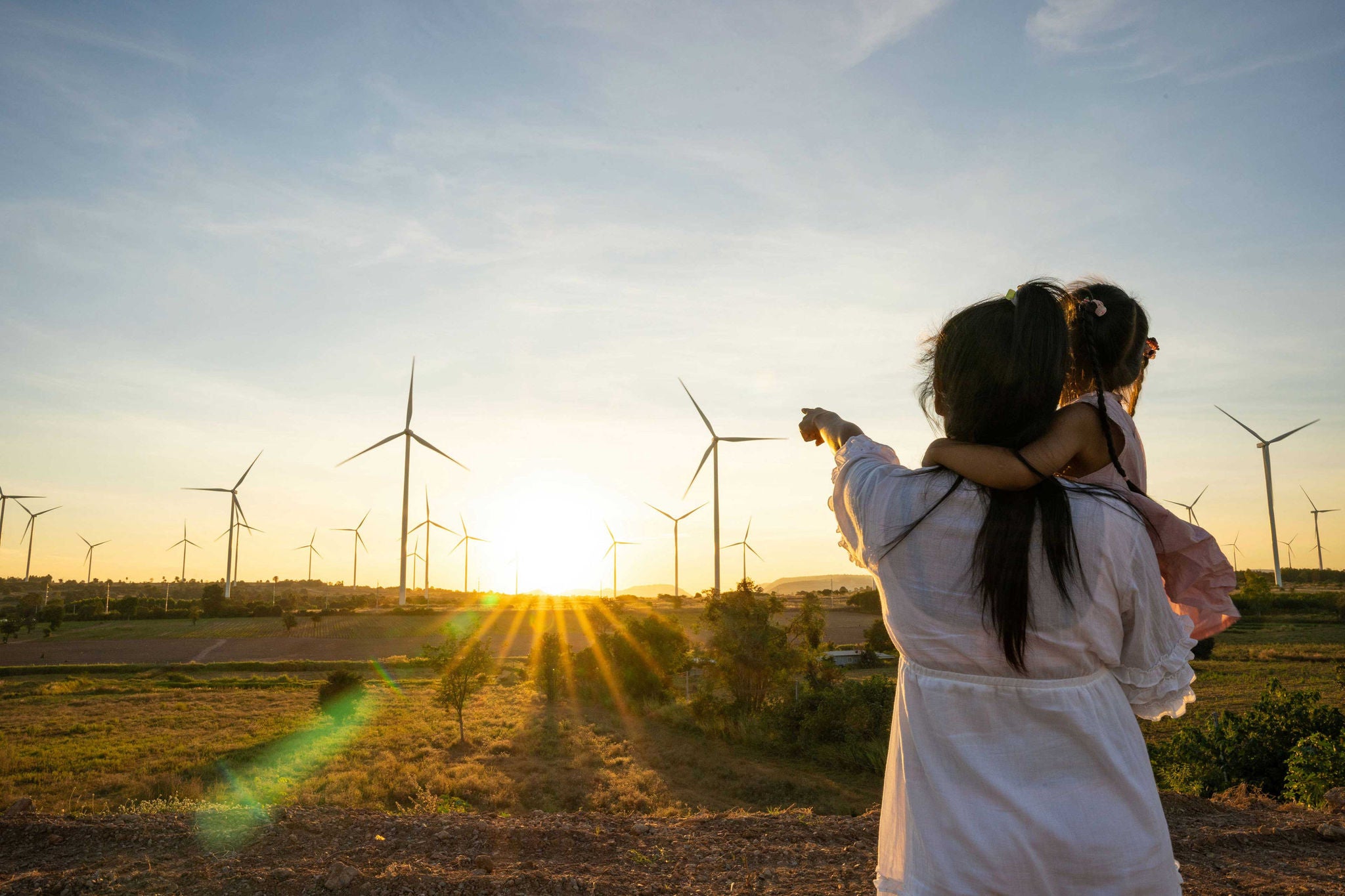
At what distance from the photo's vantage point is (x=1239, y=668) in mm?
39625

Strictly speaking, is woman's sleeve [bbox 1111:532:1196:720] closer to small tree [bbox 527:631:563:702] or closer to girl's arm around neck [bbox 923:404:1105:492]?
girl's arm around neck [bbox 923:404:1105:492]

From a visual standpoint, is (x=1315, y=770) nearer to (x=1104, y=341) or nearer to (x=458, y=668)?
(x=1104, y=341)

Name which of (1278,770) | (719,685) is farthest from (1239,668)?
(1278,770)

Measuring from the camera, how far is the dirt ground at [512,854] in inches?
289

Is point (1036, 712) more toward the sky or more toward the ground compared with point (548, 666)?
more toward the sky

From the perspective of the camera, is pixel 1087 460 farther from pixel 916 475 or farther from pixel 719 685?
pixel 719 685

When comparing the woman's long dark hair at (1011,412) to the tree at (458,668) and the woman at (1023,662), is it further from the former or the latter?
the tree at (458,668)

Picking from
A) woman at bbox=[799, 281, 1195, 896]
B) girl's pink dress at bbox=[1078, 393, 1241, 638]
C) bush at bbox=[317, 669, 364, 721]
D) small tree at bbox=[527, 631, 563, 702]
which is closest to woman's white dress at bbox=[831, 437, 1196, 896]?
woman at bbox=[799, 281, 1195, 896]

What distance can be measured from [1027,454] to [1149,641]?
503mm

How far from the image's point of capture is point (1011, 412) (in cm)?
181

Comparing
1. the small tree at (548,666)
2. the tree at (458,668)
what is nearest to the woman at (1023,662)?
the tree at (458,668)

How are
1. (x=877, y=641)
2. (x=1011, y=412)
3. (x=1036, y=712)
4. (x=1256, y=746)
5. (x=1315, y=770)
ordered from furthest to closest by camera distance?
(x=877, y=641)
(x=1256, y=746)
(x=1315, y=770)
(x=1011, y=412)
(x=1036, y=712)

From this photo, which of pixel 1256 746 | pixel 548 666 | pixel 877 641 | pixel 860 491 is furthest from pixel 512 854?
pixel 877 641

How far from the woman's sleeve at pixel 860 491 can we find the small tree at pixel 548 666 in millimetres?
37055
